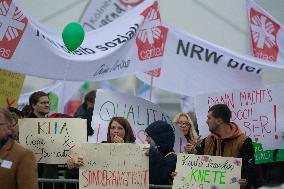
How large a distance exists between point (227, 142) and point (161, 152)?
593 mm

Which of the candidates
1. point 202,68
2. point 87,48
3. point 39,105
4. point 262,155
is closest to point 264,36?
point 202,68

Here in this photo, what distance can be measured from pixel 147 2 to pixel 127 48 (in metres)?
0.85

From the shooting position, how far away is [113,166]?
7.39 m

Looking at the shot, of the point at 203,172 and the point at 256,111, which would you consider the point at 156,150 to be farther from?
the point at 256,111

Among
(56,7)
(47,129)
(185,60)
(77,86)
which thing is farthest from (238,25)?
(47,129)

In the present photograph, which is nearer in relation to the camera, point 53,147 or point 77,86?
point 53,147

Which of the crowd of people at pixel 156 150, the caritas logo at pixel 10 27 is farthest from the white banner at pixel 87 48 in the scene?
the crowd of people at pixel 156 150

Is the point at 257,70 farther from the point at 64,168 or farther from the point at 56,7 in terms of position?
the point at 56,7

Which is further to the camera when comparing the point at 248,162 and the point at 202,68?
the point at 202,68

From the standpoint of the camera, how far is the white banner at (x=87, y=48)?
8.14 m

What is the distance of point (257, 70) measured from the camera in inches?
394

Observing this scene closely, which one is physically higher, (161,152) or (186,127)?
(186,127)

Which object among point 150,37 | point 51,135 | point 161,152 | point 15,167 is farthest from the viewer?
point 150,37

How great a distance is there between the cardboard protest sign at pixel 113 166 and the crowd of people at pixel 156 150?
0.25 feet
